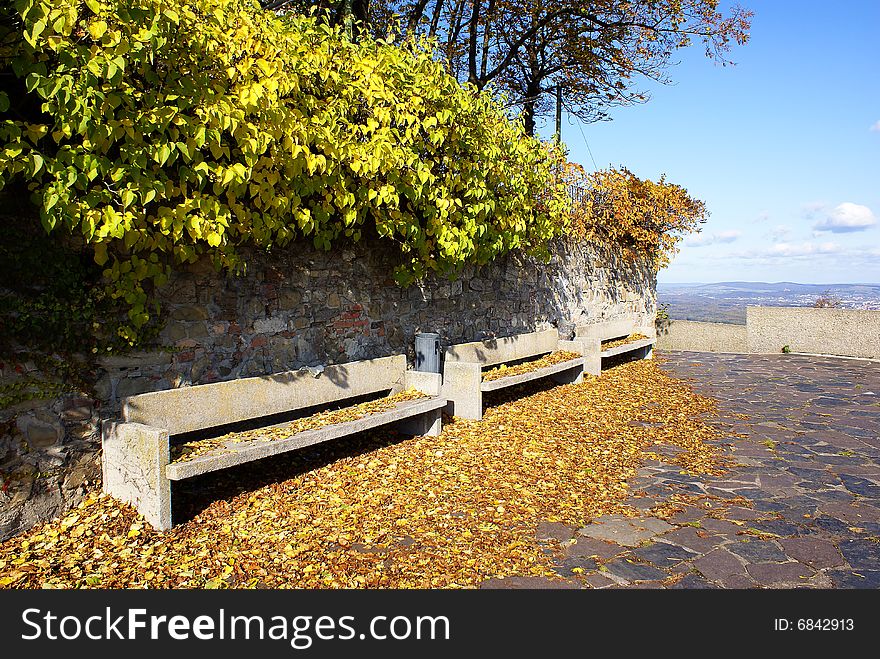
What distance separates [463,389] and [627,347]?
16.6 ft

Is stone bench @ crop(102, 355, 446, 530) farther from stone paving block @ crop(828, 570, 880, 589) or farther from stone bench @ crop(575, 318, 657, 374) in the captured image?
stone bench @ crop(575, 318, 657, 374)

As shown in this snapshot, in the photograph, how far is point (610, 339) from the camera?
1187 cm

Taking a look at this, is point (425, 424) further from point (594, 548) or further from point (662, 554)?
point (662, 554)

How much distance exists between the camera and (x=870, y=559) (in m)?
3.71

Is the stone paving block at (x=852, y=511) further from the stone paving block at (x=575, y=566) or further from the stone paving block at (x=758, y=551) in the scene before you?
the stone paving block at (x=575, y=566)

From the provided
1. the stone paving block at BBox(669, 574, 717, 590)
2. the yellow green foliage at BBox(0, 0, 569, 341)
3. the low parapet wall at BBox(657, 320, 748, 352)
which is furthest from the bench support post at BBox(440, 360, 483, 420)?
the low parapet wall at BBox(657, 320, 748, 352)

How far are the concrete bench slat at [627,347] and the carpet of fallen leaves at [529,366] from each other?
0.95 meters

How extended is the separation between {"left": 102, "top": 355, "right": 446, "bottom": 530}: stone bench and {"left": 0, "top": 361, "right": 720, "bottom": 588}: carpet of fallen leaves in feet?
0.69

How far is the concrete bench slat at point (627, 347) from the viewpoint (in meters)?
10.3

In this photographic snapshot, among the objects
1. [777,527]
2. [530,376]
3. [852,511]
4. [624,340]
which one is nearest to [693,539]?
[777,527]

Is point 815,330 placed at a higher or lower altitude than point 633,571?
higher

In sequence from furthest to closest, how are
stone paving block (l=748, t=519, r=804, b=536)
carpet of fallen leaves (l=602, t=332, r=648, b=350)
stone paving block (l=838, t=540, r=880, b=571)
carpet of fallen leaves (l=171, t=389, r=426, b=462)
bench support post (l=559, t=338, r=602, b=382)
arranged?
1. carpet of fallen leaves (l=602, t=332, r=648, b=350)
2. bench support post (l=559, t=338, r=602, b=382)
3. carpet of fallen leaves (l=171, t=389, r=426, b=462)
4. stone paving block (l=748, t=519, r=804, b=536)
5. stone paving block (l=838, t=540, r=880, b=571)

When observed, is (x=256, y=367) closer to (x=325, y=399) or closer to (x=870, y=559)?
(x=325, y=399)

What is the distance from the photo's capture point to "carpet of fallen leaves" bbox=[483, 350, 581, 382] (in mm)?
7535
